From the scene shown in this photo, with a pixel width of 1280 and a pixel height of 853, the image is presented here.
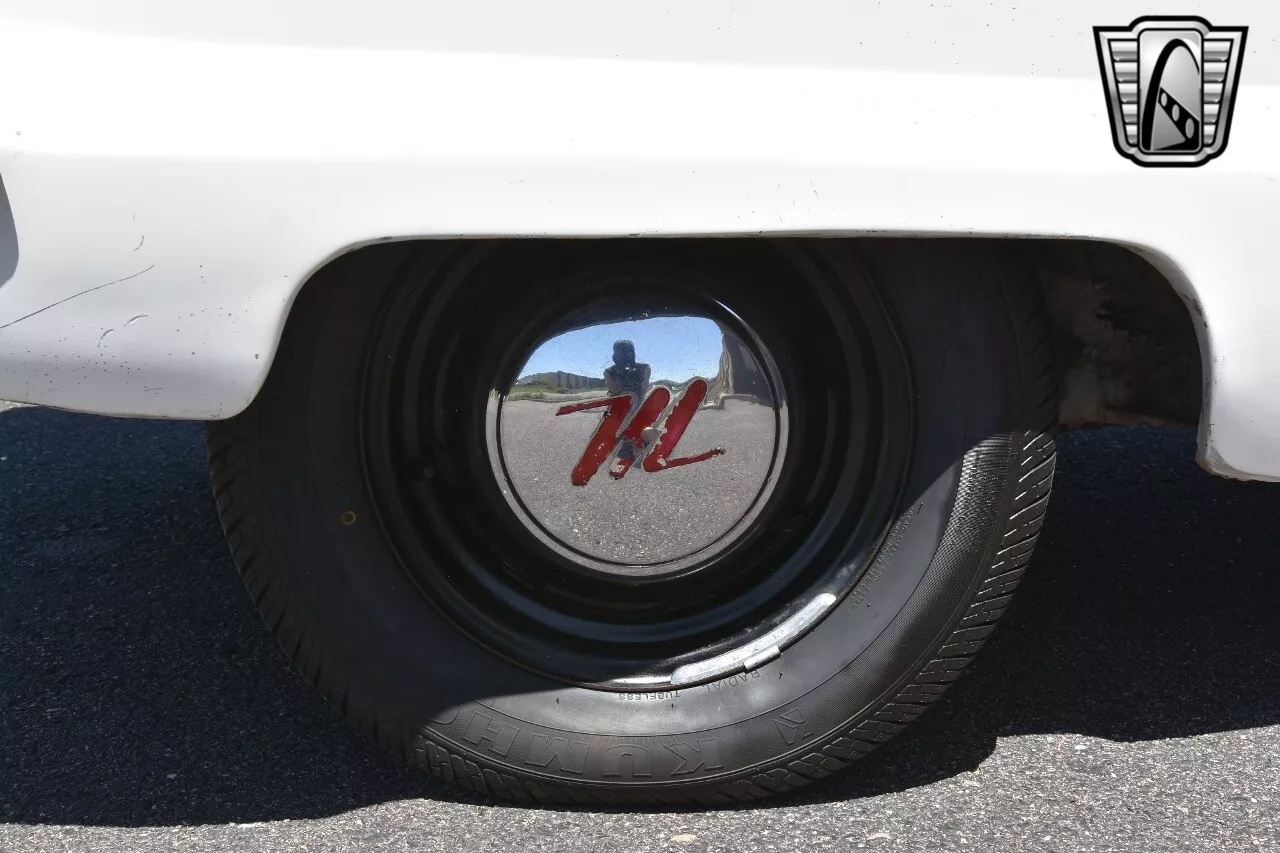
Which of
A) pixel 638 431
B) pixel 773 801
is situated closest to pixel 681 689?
pixel 773 801

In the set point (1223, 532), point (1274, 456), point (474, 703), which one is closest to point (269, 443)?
point (474, 703)

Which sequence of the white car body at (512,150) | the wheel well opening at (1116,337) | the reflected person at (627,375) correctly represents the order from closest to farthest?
the white car body at (512,150) → the reflected person at (627,375) → the wheel well opening at (1116,337)

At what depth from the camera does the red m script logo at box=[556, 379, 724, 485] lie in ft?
5.50

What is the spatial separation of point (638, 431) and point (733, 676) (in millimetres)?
399

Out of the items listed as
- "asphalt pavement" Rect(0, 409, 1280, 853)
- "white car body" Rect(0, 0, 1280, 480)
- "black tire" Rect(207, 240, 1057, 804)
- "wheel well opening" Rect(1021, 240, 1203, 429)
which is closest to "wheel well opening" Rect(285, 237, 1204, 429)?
"wheel well opening" Rect(1021, 240, 1203, 429)

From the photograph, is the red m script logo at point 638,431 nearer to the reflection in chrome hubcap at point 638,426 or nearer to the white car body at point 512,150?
the reflection in chrome hubcap at point 638,426

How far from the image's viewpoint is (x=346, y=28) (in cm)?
142

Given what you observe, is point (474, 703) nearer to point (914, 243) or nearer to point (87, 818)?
point (87, 818)

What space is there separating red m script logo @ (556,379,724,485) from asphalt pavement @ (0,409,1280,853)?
1.71ft

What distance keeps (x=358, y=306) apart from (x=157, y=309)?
0.95 feet

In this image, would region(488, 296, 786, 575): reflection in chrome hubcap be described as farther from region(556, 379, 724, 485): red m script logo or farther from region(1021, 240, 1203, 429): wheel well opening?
region(1021, 240, 1203, 429): wheel well opening

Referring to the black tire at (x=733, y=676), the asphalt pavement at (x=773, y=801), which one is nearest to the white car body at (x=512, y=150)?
the black tire at (x=733, y=676)

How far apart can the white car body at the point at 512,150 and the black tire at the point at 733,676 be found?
0.19 m

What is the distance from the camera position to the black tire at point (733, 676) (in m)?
1.68
